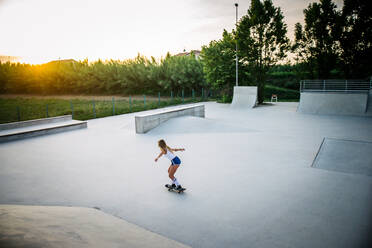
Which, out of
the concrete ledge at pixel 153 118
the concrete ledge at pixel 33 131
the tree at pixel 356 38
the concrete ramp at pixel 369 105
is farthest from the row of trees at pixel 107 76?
the concrete ledge at pixel 33 131

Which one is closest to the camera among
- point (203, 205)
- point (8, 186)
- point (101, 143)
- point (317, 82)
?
point (203, 205)

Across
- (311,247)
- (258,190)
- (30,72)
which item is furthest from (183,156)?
(30,72)

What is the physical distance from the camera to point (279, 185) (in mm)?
5285

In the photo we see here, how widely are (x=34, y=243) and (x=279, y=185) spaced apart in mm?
4761

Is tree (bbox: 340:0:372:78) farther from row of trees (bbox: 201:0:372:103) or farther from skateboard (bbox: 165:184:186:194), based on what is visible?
skateboard (bbox: 165:184:186:194)

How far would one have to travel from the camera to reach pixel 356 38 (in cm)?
1812

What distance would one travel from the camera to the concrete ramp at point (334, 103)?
15328 mm

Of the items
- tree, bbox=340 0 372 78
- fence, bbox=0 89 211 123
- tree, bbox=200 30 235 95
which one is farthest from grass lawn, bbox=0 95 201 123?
tree, bbox=340 0 372 78

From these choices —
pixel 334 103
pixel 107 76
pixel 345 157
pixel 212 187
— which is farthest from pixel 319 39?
pixel 107 76

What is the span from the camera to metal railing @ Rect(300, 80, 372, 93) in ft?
55.1

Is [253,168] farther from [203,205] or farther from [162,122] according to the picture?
[162,122]

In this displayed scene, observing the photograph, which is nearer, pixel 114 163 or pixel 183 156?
pixel 114 163

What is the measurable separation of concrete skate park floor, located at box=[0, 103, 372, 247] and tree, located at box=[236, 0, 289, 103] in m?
13.5

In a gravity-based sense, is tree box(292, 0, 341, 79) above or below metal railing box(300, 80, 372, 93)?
above
